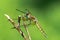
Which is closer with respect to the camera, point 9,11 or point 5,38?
point 5,38

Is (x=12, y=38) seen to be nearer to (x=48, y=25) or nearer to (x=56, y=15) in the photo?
(x=48, y=25)

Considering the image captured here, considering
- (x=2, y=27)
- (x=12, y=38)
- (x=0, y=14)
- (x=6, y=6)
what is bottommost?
(x=12, y=38)

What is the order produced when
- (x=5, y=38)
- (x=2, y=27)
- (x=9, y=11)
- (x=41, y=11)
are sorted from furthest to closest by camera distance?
1. (x=41, y=11)
2. (x=9, y=11)
3. (x=2, y=27)
4. (x=5, y=38)

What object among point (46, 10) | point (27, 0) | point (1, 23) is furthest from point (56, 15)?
point (1, 23)

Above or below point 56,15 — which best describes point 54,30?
below

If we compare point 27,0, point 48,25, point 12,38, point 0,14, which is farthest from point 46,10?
point 12,38

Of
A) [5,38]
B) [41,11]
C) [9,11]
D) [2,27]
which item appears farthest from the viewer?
[41,11]
